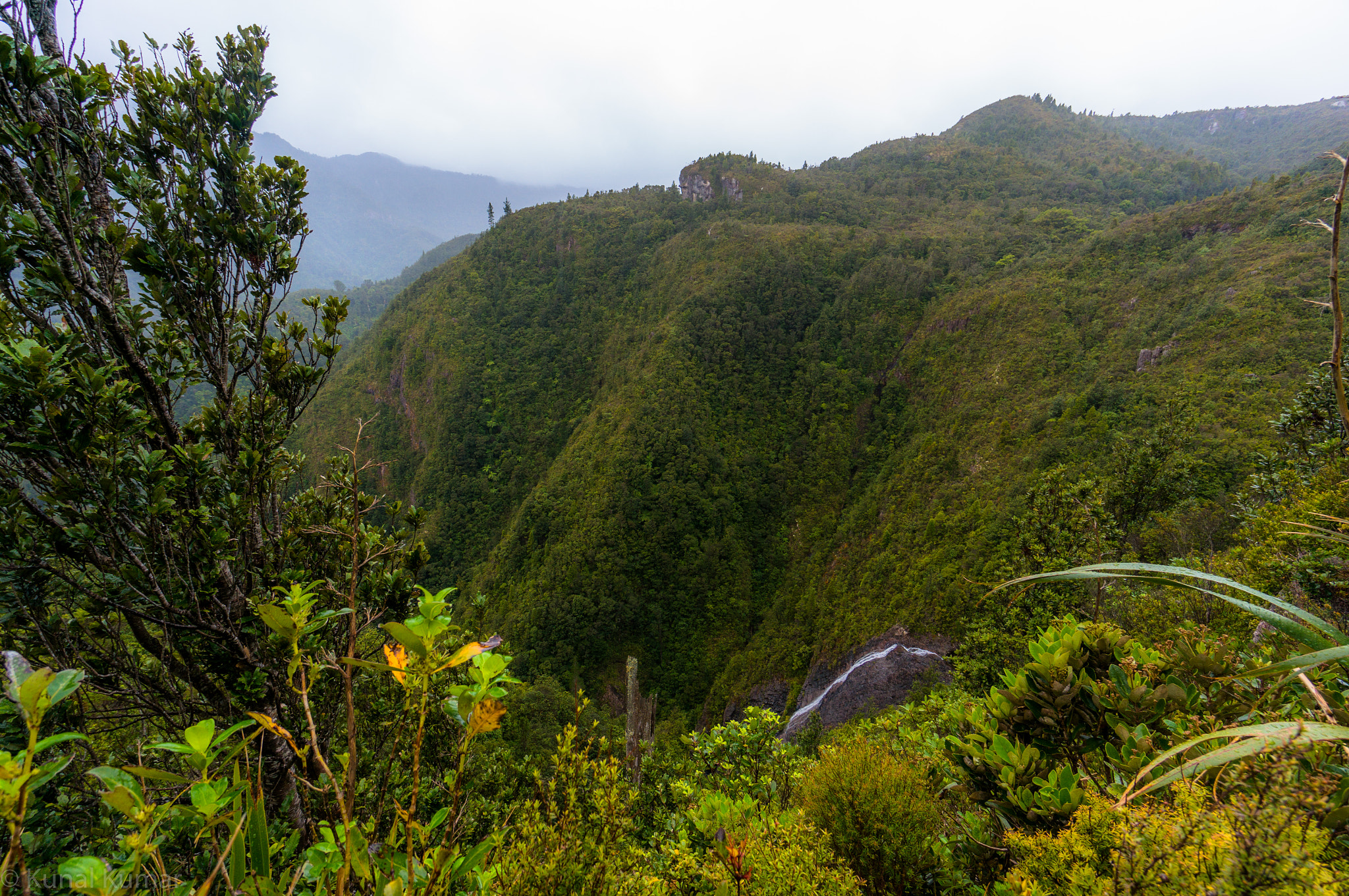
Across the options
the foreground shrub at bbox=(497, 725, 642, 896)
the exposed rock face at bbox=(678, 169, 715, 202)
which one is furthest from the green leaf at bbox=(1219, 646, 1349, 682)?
the exposed rock face at bbox=(678, 169, 715, 202)

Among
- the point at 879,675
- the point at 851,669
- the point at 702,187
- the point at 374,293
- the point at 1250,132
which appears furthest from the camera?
the point at 374,293

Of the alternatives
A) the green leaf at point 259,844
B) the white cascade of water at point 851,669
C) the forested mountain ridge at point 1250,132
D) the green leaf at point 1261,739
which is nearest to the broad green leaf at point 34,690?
the green leaf at point 259,844

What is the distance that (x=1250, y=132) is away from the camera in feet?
350

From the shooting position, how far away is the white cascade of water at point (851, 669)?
800 inches

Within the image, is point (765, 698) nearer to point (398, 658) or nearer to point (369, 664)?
point (398, 658)

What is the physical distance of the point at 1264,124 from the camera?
106750mm

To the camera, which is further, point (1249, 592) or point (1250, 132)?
point (1250, 132)

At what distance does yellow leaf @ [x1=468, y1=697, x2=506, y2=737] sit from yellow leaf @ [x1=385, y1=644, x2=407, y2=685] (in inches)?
8.0

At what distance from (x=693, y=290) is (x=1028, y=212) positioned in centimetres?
4222

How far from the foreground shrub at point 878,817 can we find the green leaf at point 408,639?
2.86m

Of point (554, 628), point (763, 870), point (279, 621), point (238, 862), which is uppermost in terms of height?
point (279, 621)

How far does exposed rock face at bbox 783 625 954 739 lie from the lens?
18.6 meters

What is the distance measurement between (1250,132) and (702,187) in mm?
123198

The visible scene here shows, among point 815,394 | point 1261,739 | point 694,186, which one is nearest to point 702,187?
point 694,186
